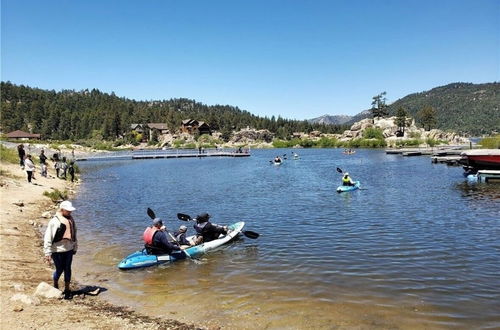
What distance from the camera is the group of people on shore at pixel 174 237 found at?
1416 cm

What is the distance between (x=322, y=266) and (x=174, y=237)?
6064mm

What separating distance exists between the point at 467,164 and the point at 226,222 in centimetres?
3052

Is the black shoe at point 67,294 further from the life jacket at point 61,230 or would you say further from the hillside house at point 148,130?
the hillside house at point 148,130

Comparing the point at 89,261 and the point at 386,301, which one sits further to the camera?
the point at 89,261

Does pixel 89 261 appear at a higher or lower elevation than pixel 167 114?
lower

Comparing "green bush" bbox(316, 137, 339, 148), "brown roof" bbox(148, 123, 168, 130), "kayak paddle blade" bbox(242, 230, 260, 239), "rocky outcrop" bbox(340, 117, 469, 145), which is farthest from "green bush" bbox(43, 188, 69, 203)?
"brown roof" bbox(148, 123, 168, 130)

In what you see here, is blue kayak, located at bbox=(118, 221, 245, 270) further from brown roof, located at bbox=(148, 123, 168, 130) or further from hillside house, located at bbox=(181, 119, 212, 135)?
brown roof, located at bbox=(148, 123, 168, 130)

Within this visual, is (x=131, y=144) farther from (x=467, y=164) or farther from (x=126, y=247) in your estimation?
(x=126, y=247)

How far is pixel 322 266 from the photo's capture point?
1377cm

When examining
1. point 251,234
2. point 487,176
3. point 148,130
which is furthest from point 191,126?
point 251,234

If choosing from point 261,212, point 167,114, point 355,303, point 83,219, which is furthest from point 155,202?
point 167,114

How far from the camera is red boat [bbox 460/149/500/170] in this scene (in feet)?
123

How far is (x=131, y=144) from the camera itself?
532ft

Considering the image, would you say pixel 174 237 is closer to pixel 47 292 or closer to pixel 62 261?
pixel 62 261
